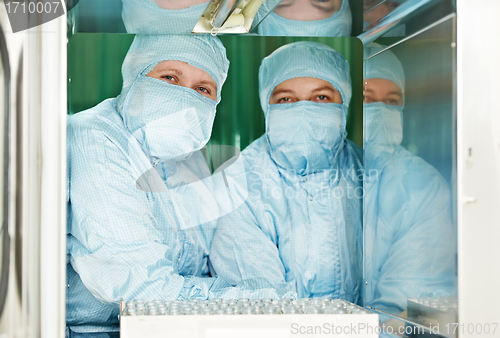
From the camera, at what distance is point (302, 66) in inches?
87.4

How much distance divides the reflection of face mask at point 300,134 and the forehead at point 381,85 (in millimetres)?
235

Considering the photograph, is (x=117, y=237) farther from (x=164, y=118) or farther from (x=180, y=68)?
(x=180, y=68)

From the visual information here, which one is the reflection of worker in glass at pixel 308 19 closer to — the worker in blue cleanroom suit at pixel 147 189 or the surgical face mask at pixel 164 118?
the worker in blue cleanroom suit at pixel 147 189

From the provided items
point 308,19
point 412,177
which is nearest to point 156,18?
point 308,19

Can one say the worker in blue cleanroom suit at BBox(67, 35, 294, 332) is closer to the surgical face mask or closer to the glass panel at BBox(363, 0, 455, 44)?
the surgical face mask

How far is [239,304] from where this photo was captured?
179 centimetres

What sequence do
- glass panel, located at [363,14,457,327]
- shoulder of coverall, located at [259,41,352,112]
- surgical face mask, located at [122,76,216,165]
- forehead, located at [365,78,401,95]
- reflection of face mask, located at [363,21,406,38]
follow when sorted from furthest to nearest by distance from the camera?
1. shoulder of coverall, located at [259,41,352,112]
2. surgical face mask, located at [122,76,216,165]
3. forehead, located at [365,78,401,95]
4. reflection of face mask, located at [363,21,406,38]
5. glass panel, located at [363,14,457,327]

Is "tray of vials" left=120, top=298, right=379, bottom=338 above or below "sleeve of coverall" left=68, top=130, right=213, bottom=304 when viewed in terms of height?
below

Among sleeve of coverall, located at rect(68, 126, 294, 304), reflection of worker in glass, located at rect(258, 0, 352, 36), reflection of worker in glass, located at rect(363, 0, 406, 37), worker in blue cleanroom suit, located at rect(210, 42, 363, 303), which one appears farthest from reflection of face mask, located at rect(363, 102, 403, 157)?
sleeve of coverall, located at rect(68, 126, 294, 304)

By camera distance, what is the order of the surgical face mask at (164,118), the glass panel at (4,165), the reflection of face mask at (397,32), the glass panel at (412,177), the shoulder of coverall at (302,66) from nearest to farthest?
the glass panel at (4,165)
the glass panel at (412,177)
the reflection of face mask at (397,32)
the surgical face mask at (164,118)
the shoulder of coverall at (302,66)

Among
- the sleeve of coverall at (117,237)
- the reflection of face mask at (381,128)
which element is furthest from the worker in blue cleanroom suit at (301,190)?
the sleeve of coverall at (117,237)

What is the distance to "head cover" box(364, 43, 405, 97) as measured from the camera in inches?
76.4

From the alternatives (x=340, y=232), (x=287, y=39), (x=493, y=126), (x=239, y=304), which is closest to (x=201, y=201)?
(x=239, y=304)

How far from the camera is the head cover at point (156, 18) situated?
78.2 inches
